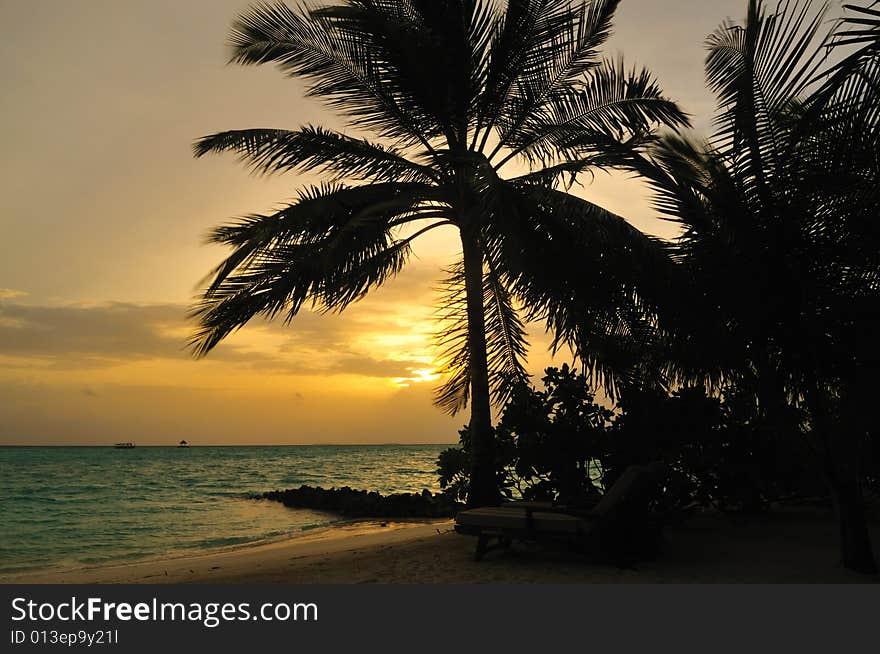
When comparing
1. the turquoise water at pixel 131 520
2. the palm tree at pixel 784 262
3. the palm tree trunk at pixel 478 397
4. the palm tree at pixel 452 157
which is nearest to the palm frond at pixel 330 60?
the palm tree at pixel 452 157

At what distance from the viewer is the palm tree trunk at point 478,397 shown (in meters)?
8.35

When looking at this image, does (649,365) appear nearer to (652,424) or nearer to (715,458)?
(652,424)

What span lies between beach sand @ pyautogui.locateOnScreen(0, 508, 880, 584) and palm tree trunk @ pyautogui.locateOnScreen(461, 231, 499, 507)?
0.70 m

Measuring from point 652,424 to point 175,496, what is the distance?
24.8 meters

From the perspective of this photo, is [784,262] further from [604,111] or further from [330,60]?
[330,60]

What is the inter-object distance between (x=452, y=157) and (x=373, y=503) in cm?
1397

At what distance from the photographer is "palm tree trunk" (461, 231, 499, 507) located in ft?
27.4

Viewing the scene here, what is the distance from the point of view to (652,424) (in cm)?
797

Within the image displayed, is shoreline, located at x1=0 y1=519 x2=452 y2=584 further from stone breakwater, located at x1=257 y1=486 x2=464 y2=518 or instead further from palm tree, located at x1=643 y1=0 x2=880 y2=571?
palm tree, located at x1=643 y1=0 x2=880 y2=571

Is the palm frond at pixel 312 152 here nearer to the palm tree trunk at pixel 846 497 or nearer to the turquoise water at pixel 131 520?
the palm tree trunk at pixel 846 497

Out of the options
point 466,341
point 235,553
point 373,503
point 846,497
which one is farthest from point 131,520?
point 846,497

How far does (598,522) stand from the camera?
6.03m

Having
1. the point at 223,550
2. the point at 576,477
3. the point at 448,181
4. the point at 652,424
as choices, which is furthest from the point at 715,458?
the point at 223,550

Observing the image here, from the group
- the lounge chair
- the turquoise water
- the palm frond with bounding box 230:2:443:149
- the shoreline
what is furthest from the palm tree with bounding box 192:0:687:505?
the turquoise water
